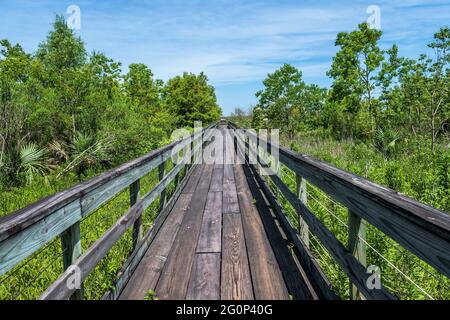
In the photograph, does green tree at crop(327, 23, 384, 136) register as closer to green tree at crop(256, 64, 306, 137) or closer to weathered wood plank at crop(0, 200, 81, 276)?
green tree at crop(256, 64, 306, 137)

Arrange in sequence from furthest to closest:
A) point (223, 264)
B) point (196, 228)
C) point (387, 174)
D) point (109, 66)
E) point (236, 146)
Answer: point (109, 66) < point (236, 146) < point (387, 174) < point (196, 228) < point (223, 264)

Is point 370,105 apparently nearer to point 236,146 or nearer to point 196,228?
point 236,146

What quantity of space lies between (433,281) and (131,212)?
301cm

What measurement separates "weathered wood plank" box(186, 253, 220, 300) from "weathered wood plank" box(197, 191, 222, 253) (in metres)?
0.20

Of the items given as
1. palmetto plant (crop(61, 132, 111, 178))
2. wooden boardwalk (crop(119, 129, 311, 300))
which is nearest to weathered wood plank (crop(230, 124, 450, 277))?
wooden boardwalk (crop(119, 129, 311, 300))

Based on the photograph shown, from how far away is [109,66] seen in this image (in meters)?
19.5

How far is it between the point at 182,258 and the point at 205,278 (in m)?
0.52

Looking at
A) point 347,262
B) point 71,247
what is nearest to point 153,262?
point 71,247

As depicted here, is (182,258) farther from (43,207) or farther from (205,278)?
(43,207)

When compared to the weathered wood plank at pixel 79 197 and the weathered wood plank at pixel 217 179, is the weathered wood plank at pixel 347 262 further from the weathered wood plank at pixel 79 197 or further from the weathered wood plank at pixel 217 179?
the weathered wood plank at pixel 217 179

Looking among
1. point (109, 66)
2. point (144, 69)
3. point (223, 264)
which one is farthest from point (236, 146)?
point (144, 69)

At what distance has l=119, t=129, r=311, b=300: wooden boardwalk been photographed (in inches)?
107

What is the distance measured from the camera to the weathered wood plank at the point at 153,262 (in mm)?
2717

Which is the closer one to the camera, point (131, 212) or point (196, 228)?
point (131, 212)
